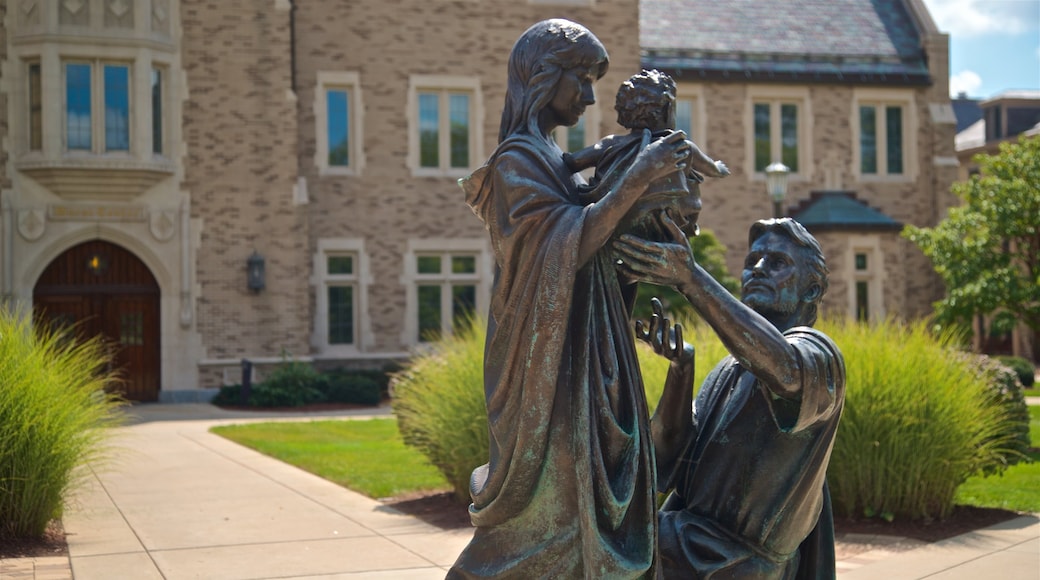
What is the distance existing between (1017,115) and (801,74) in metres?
20.6

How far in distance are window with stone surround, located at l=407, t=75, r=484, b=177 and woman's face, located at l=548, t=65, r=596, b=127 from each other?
22.6 m

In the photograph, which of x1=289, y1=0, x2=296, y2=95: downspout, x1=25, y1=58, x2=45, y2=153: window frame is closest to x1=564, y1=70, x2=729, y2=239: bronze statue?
x1=25, y1=58, x2=45, y2=153: window frame

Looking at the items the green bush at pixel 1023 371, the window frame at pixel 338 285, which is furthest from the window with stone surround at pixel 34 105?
the green bush at pixel 1023 371

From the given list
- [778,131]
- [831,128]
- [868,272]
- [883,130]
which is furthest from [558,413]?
[883,130]

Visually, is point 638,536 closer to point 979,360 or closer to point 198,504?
point 198,504

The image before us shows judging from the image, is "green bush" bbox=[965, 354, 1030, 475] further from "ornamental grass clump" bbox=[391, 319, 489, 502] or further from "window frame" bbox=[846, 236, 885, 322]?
"window frame" bbox=[846, 236, 885, 322]

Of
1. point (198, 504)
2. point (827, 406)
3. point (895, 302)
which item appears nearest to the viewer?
point (827, 406)

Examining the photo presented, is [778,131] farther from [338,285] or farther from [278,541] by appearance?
[278,541]

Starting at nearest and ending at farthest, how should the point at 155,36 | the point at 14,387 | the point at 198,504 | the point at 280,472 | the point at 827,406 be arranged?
the point at 827,406, the point at 14,387, the point at 198,504, the point at 280,472, the point at 155,36

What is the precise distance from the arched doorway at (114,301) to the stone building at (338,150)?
0.14 ft

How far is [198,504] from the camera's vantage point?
1035 cm

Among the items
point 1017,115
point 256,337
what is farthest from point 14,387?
point 1017,115

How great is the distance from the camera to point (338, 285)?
2548cm

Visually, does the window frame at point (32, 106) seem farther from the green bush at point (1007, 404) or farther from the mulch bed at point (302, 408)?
the green bush at point (1007, 404)
